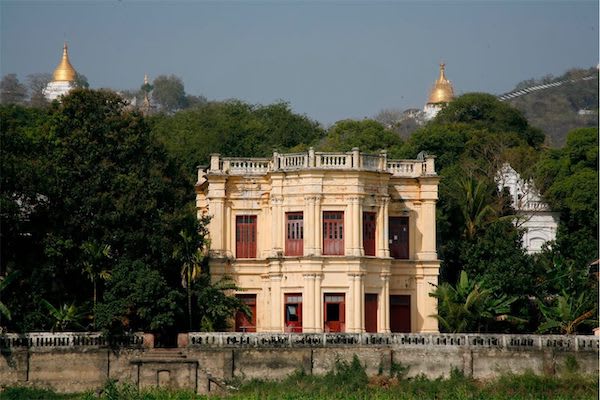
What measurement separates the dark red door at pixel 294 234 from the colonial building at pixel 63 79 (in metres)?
66.7

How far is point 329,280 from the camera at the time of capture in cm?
4412

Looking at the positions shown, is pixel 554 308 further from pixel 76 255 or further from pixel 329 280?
pixel 76 255

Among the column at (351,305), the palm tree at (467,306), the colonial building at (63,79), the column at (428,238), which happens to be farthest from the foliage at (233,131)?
the colonial building at (63,79)

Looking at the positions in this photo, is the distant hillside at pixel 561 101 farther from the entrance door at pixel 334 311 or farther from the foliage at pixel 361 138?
the entrance door at pixel 334 311

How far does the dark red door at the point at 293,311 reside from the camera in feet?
146

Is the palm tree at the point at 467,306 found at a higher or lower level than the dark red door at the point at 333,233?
lower

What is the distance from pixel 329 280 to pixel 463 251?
597 centimetres

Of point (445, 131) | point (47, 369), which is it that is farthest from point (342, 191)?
point (445, 131)

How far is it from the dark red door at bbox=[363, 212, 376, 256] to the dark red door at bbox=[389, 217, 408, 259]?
3.93ft

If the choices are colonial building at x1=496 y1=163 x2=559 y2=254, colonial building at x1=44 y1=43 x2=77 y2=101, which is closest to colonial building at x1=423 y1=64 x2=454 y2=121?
colonial building at x1=44 y1=43 x2=77 y2=101

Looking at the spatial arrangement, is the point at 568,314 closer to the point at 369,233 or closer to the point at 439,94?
A: the point at 369,233

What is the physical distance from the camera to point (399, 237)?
46.2 meters

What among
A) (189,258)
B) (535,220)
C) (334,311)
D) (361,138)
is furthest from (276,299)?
(361,138)

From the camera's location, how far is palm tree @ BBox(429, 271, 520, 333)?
43.8m
